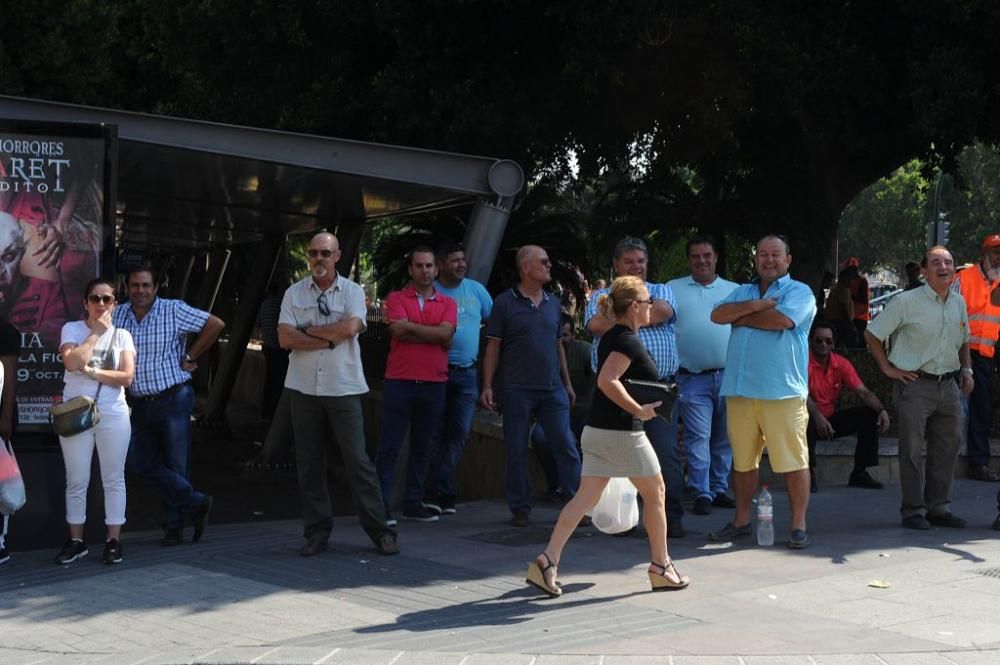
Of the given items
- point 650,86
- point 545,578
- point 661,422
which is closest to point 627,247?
point 661,422

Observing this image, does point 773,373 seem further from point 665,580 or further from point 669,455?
point 665,580

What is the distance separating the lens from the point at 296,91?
15609mm

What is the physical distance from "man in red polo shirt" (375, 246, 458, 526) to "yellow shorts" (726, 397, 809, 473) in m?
1.98

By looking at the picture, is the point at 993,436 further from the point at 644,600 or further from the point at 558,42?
the point at 644,600

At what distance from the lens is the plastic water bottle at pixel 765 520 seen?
8.53 m

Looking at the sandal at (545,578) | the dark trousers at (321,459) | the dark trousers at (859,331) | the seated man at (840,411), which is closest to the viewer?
the sandal at (545,578)

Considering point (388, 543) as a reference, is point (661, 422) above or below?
above

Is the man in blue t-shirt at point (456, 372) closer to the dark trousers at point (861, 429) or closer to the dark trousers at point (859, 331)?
the dark trousers at point (861, 429)

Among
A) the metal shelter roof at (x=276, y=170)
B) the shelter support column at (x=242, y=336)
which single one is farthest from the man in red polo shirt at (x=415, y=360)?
the shelter support column at (x=242, y=336)

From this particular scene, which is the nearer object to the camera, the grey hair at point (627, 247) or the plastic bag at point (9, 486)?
the plastic bag at point (9, 486)

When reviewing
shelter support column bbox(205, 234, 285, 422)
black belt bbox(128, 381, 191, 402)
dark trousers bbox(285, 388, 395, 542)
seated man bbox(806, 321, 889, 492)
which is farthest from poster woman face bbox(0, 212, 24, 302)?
shelter support column bbox(205, 234, 285, 422)

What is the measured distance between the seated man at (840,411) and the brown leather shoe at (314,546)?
4069 millimetres

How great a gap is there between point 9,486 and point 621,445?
350 cm

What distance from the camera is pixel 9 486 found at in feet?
26.4
